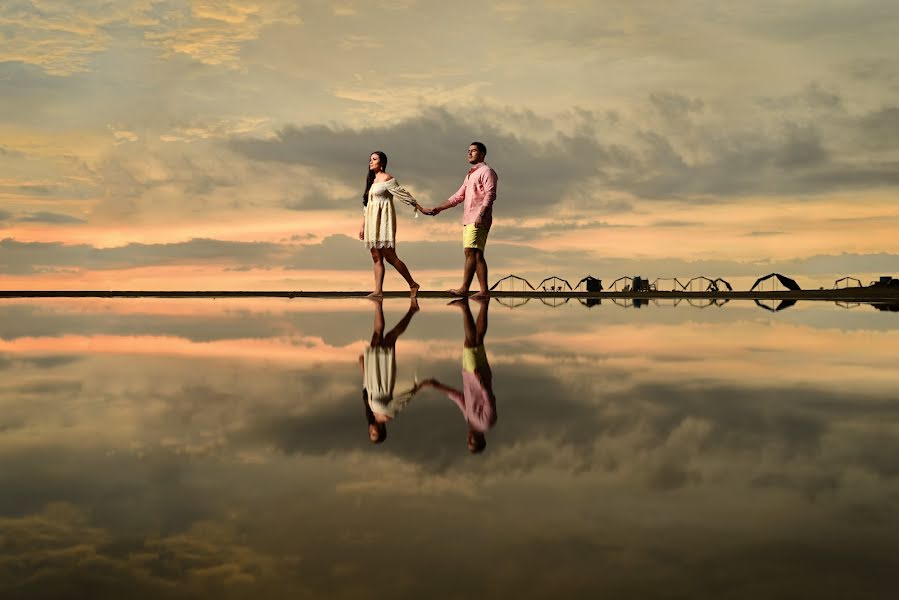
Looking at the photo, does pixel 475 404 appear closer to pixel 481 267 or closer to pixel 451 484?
pixel 451 484

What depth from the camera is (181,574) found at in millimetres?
1878

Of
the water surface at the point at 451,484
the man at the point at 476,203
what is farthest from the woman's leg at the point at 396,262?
the water surface at the point at 451,484

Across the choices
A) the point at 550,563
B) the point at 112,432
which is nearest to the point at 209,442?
the point at 112,432

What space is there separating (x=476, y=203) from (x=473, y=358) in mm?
8566

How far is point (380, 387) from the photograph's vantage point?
4891 mm

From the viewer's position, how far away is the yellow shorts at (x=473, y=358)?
19.6 feet

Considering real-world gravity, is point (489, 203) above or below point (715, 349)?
above

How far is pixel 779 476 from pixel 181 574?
201cm

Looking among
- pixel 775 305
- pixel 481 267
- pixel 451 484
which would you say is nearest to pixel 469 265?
pixel 481 267

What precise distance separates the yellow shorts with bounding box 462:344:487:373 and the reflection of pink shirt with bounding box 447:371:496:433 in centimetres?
64

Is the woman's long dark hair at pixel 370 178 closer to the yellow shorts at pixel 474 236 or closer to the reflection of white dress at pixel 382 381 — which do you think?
the yellow shorts at pixel 474 236

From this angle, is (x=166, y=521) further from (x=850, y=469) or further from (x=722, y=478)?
(x=850, y=469)

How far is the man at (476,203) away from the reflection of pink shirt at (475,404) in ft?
31.6

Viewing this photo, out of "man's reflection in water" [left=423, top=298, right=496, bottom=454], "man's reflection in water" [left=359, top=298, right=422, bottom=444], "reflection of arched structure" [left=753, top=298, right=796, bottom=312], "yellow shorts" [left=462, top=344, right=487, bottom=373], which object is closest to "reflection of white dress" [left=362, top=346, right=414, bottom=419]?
"man's reflection in water" [left=359, top=298, right=422, bottom=444]
